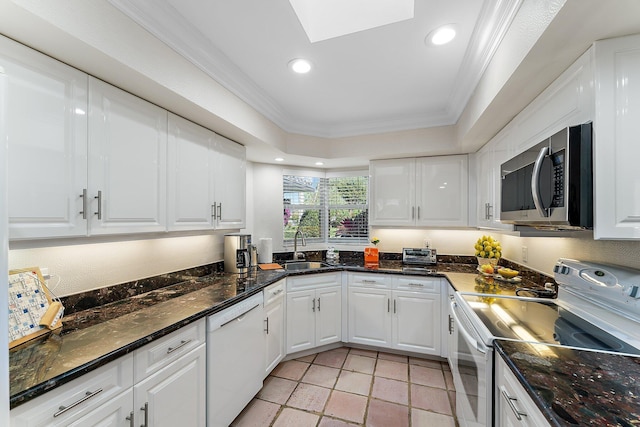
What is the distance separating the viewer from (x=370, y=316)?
9.66 ft

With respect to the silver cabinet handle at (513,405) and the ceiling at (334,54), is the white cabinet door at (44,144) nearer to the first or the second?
the ceiling at (334,54)

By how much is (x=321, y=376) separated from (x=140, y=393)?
1.70 meters

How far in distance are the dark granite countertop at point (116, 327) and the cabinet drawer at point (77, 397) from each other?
4cm

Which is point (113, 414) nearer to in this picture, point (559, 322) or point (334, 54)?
point (559, 322)

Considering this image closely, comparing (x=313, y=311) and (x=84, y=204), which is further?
(x=313, y=311)

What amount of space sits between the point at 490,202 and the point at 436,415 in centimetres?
184

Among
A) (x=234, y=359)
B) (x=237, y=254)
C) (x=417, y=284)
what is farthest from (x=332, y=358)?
(x=237, y=254)

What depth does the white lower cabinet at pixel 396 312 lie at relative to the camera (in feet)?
8.98

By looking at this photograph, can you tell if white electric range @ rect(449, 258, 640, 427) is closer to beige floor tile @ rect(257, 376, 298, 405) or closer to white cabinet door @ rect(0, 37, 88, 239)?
beige floor tile @ rect(257, 376, 298, 405)

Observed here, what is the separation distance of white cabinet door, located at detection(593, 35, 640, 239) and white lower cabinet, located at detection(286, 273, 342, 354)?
7.36 ft

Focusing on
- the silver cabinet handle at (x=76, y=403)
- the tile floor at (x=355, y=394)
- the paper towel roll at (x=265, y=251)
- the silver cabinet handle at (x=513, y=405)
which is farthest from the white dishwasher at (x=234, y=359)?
the silver cabinet handle at (x=513, y=405)

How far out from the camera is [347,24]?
64.6 inches

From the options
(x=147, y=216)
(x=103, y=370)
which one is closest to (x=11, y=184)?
Answer: (x=147, y=216)

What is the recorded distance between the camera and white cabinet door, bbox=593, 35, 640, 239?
108 cm
